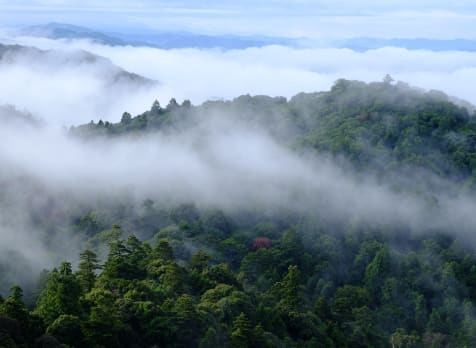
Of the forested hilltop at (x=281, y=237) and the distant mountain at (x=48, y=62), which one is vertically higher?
the distant mountain at (x=48, y=62)

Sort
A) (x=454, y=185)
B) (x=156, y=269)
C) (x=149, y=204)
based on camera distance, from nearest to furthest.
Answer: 1. (x=156, y=269)
2. (x=149, y=204)
3. (x=454, y=185)

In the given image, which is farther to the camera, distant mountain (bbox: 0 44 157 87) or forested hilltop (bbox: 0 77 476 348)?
distant mountain (bbox: 0 44 157 87)

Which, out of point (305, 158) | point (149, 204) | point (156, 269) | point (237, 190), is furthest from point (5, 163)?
point (156, 269)

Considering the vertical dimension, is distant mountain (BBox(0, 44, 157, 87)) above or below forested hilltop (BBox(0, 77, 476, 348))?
above

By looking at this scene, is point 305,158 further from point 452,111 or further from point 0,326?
point 0,326

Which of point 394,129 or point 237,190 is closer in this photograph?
point 237,190

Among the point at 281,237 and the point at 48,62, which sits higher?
the point at 48,62

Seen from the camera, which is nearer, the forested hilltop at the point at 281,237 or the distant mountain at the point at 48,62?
the forested hilltop at the point at 281,237

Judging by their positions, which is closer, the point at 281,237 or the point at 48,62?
the point at 281,237
